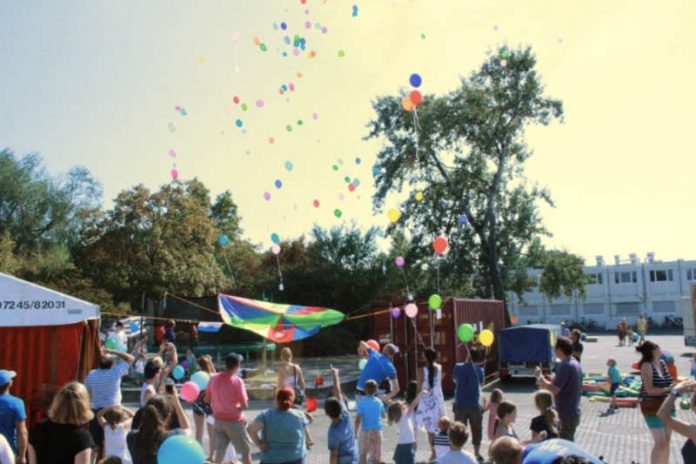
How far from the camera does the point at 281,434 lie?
5762 millimetres

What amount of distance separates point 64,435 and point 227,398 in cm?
308

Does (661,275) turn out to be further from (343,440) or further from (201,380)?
(343,440)

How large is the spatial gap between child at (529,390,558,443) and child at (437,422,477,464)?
3.41 feet

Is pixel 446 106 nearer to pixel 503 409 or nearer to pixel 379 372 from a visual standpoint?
pixel 379 372

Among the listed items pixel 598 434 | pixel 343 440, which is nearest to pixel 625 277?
pixel 598 434

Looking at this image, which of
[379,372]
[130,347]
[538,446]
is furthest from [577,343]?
[130,347]

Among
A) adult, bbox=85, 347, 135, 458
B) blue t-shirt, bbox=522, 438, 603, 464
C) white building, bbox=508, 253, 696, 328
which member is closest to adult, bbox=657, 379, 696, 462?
blue t-shirt, bbox=522, 438, 603, 464

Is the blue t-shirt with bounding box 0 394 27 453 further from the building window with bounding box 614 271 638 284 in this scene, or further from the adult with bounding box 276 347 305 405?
the building window with bounding box 614 271 638 284

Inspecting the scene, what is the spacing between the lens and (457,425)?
567 cm

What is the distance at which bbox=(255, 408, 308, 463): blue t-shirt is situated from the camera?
576 centimetres

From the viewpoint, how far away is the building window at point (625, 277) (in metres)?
72.9

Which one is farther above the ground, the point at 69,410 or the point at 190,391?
the point at 69,410

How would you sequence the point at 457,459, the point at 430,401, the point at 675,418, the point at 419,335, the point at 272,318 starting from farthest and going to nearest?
the point at 419,335, the point at 272,318, the point at 430,401, the point at 457,459, the point at 675,418

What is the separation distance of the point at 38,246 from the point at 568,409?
118 ft
